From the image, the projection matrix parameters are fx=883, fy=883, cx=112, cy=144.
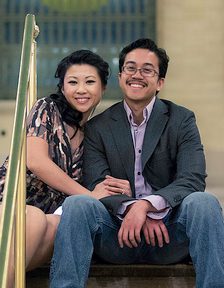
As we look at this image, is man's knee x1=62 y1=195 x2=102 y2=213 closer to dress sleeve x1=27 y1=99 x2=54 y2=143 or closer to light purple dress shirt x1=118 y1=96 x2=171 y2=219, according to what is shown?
light purple dress shirt x1=118 y1=96 x2=171 y2=219

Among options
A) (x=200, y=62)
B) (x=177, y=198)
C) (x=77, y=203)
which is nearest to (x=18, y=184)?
(x=77, y=203)

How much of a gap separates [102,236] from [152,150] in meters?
0.51

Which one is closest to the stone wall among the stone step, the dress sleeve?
the dress sleeve

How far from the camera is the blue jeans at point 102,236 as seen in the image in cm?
363

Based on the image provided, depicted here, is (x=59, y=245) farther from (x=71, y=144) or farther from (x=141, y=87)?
(x=141, y=87)

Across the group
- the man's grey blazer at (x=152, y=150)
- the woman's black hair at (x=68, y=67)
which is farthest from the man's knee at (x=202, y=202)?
the woman's black hair at (x=68, y=67)

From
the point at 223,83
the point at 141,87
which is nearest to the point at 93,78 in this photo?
the point at 141,87

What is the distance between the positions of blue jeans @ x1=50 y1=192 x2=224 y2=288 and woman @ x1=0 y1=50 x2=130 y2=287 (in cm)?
14

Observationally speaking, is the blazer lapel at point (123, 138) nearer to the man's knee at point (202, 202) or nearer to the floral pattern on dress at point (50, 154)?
the floral pattern on dress at point (50, 154)

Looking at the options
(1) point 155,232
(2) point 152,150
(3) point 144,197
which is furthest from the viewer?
(2) point 152,150

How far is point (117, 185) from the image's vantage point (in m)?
4.04

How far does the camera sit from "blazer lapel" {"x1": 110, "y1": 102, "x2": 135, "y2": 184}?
4152mm

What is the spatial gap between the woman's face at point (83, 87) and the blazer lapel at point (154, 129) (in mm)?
293

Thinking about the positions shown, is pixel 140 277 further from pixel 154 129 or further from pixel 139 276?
pixel 154 129
